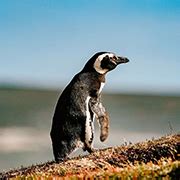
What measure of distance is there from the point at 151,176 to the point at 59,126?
4.19 meters

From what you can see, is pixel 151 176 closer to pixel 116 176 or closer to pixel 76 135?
pixel 116 176

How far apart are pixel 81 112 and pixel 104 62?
115 centimetres

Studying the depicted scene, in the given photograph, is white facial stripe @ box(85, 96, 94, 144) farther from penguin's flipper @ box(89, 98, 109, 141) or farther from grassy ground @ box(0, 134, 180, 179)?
grassy ground @ box(0, 134, 180, 179)

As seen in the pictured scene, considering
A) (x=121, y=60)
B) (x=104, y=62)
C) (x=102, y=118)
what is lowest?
(x=102, y=118)

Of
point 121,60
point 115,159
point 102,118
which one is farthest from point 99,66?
point 115,159

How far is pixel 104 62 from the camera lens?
1416cm

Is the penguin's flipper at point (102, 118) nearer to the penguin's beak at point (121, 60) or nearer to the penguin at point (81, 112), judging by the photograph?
the penguin at point (81, 112)

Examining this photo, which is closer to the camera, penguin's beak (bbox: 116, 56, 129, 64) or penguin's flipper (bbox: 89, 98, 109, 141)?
penguin's flipper (bbox: 89, 98, 109, 141)

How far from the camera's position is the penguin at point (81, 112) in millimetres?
13656

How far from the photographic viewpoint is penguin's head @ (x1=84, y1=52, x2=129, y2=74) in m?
14.0

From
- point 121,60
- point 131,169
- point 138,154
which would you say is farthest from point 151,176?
point 121,60

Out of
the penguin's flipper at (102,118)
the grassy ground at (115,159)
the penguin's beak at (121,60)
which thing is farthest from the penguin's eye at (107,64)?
the grassy ground at (115,159)

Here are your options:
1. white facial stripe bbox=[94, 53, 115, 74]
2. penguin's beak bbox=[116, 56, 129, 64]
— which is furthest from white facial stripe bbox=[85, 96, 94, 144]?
penguin's beak bbox=[116, 56, 129, 64]

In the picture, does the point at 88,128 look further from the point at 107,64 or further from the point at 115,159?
the point at 107,64
